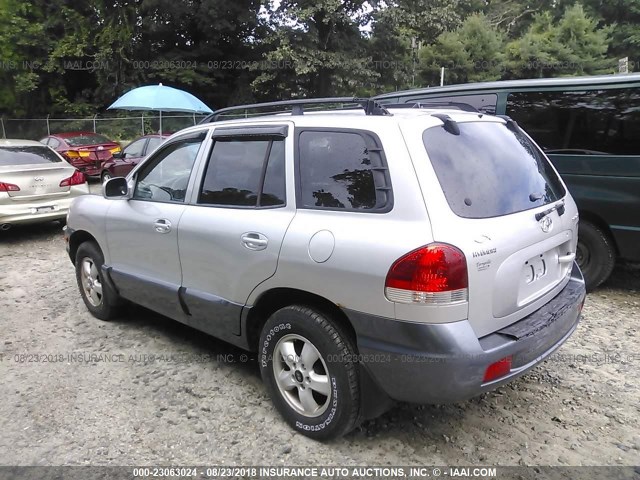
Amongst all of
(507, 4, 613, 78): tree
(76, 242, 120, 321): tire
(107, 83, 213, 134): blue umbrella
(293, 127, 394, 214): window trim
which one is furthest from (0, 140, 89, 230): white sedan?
(507, 4, 613, 78): tree

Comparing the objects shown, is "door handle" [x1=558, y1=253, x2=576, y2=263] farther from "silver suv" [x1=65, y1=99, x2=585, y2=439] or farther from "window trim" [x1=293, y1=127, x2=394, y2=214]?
"window trim" [x1=293, y1=127, x2=394, y2=214]

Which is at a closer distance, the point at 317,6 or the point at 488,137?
the point at 488,137

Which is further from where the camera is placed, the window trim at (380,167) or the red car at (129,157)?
the red car at (129,157)

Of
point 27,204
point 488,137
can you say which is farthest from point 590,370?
point 27,204

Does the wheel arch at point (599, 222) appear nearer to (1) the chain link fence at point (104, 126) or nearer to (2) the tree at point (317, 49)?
(2) the tree at point (317, 49)

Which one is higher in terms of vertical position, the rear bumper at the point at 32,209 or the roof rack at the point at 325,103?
the roof rack at the point at 325,103

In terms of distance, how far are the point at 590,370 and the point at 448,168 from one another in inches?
83.8

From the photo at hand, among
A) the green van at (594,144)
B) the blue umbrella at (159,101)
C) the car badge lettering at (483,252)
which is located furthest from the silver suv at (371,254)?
the blue umbrella at (159,101)

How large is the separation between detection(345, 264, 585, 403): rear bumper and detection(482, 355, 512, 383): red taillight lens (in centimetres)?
2

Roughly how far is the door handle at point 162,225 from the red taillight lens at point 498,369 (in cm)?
231

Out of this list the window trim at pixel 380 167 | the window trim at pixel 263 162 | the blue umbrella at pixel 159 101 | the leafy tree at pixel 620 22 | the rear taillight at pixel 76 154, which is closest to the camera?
the window trim at pixel 380 167

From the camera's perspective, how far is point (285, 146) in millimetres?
3074

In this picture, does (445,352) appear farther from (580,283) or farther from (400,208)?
→ (580,283)

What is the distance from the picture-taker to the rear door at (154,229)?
3.69m
